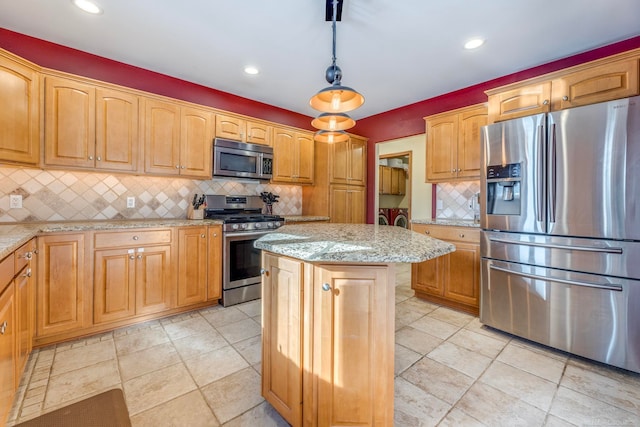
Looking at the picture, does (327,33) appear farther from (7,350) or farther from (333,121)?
(7,350)

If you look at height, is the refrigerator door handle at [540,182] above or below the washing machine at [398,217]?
above

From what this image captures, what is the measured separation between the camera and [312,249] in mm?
1201

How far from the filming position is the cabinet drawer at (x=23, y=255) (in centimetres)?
158

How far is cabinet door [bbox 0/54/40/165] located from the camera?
200cm

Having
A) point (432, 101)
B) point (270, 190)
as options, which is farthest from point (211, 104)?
point (432, 101)

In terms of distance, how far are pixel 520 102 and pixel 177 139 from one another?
3.28m

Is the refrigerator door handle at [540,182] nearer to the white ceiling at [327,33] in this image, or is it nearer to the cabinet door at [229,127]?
the white ceiling at [327,33]

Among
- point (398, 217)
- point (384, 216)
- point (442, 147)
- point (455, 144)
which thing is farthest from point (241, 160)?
point (398, 217)

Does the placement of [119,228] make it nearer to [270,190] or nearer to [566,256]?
[270,190]

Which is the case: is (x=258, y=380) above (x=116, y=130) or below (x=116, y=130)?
below

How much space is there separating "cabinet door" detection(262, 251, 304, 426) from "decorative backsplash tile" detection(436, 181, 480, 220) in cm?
282

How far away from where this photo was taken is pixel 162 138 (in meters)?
2.82

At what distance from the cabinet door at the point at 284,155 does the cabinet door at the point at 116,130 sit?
62.1 inches

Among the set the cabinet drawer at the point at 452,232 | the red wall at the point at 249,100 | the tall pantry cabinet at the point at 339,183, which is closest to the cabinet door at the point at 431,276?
the cabinet drawer at the point at 452,232
